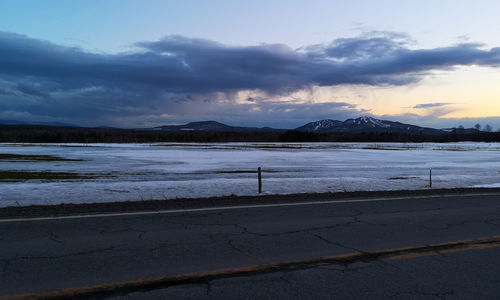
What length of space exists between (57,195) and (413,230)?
11.3m

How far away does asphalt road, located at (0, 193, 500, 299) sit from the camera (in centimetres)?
426

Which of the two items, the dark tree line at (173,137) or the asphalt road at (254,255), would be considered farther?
the dark tree line at (173,137)

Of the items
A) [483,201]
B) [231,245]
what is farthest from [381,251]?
[483,201]

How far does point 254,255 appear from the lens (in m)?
Result: 5.45

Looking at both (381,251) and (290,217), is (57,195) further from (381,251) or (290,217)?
(381,251)

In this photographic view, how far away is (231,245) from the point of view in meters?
5.96

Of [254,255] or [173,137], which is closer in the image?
[254,255]

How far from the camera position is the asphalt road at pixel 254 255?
426 centimetres

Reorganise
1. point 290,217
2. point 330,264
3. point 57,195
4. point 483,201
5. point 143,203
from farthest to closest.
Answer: point 57,195 < point 483,201 < point 143,203 < point 290,217 < point 330,264

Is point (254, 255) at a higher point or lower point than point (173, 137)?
lower

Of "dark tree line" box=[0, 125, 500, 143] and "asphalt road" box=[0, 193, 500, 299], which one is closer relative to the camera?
"asphalt road" box=[0, 193, 500, 299]

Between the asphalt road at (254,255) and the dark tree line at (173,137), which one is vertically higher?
the dark tree line at (173,137)

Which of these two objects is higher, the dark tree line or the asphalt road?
the dark tree line

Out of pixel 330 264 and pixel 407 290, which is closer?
pixel 407 290
